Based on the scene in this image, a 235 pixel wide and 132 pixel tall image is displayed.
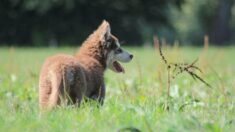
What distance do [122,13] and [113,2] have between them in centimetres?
109

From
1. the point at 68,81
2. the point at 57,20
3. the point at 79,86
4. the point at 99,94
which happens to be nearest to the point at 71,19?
the point at 57,20

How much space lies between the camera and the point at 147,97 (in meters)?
9.42

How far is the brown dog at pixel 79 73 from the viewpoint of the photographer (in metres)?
8.98

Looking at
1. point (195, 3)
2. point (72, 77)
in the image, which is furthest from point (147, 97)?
point (195, 3)

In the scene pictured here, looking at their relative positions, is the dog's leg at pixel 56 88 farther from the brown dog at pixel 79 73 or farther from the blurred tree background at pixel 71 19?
the blurred tree background at pixel 71 19

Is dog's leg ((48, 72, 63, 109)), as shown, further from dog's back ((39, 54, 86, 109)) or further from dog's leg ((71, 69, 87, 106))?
dog's leg ((71, 69, 87, 106))

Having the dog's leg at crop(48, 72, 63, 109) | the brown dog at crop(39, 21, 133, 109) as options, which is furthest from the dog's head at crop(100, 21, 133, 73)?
the dog's leg at crop(48, 72, 63, 109)

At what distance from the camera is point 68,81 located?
9.09 metres

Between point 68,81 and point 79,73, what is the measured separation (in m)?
0.21

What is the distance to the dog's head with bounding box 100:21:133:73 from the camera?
10.8 m

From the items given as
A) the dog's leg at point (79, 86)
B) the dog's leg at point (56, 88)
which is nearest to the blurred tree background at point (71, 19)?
the dog's leg at point (79, 86)

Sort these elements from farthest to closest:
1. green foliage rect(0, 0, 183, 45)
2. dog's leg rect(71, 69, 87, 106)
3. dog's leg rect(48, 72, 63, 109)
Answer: green foliage rect(0, 0, 183, 45), dog's leg rect(71, 69, 87, 106), dog's leg rect(48, 72, 63, 109)

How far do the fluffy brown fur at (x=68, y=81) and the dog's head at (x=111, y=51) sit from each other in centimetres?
57

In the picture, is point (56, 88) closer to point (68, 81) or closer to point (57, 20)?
point (68, 81)
